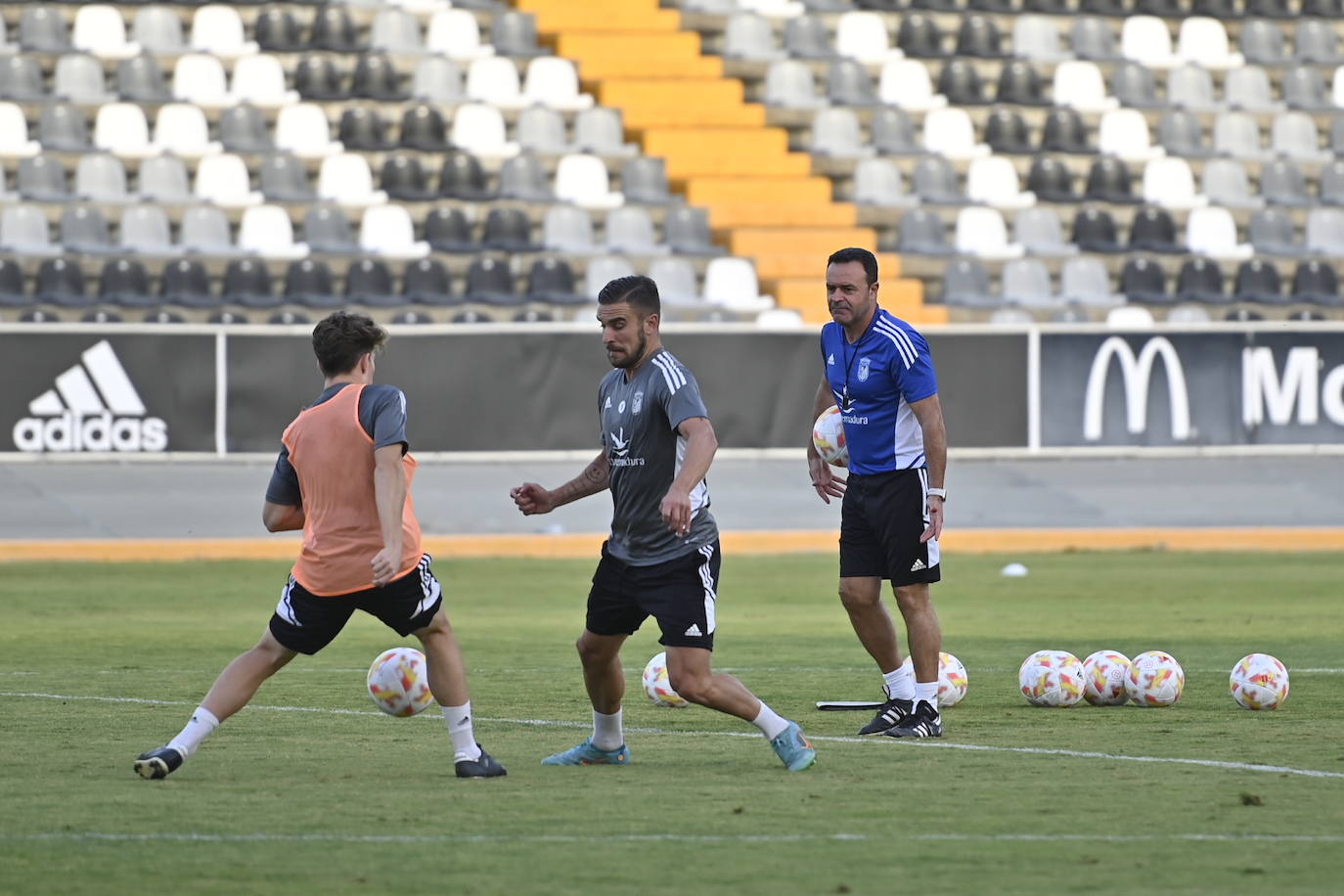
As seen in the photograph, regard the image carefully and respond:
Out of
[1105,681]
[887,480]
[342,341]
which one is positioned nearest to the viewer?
[342,341]

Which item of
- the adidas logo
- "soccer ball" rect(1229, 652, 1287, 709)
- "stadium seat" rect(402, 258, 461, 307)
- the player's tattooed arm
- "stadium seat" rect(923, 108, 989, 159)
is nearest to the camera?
the player's tattooed arm

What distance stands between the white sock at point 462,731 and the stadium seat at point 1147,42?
28401 millimetres

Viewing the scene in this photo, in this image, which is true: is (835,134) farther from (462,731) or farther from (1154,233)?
(462,731)

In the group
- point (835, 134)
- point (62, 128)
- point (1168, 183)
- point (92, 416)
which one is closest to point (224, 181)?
point (62, 128)

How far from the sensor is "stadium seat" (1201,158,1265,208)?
32.3 meters

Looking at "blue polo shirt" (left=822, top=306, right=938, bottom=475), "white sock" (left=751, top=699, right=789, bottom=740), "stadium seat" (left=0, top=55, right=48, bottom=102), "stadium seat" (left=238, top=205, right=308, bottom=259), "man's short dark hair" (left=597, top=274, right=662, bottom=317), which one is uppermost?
"stadium seat" (left=0, top=55, right=48, bottom=102)

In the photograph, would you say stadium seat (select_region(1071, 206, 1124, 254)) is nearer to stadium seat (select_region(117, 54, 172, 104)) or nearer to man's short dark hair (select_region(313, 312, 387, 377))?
stadium seat (select_region(117, 54, 172, 104))

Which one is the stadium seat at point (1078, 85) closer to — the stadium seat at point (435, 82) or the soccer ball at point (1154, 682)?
the stadium seat at point (435, 82)

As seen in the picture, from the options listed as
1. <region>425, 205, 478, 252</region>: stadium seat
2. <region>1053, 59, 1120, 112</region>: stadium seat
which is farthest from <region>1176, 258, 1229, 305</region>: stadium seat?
<region>425, 205, 478, 252</region>: stadium seat

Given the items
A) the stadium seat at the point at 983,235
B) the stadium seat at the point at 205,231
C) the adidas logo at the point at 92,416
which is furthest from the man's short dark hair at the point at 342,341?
the stadium seat at the point at 983,235

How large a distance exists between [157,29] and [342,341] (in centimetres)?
2315

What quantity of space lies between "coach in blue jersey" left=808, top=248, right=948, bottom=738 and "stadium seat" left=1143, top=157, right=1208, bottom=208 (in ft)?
74.9

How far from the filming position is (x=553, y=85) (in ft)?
102

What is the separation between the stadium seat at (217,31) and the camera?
30266mm
